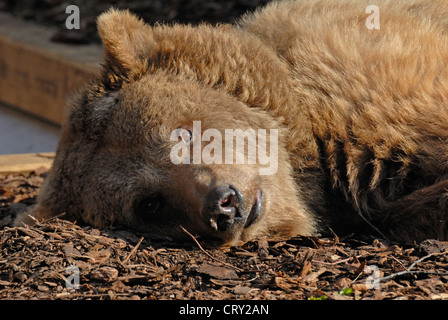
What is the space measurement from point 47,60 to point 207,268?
4884 mm

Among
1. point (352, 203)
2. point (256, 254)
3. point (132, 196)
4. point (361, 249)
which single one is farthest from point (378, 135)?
point (132, 196)

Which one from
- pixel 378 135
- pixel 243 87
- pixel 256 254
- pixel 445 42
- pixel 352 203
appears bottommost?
pixel 256 254

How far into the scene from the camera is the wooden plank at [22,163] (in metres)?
5.96

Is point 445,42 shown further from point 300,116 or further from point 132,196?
point 132,196

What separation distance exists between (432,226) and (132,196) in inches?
68.9

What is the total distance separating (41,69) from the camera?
306 inches

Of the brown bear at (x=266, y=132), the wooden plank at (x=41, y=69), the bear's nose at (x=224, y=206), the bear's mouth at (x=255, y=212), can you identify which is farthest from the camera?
the wooden plank at (x=41, y=69)

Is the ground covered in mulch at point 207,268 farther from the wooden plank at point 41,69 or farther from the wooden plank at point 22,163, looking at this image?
the wooden plank at point 41,69

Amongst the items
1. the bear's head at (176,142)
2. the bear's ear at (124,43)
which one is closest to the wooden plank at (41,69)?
the bear's ear at (124,43)

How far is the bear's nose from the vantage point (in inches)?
139

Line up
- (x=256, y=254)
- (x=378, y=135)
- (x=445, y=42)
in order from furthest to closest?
(x=445, y=42) < (x=378, y=135) < (x=256, y=254)

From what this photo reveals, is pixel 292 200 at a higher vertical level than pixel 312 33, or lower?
lower

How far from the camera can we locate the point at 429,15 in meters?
4.66

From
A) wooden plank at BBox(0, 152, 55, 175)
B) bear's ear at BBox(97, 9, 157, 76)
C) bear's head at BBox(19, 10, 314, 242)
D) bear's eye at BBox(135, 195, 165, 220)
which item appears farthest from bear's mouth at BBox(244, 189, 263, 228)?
wooden plank at BBox(0, 152, 55, 175)
